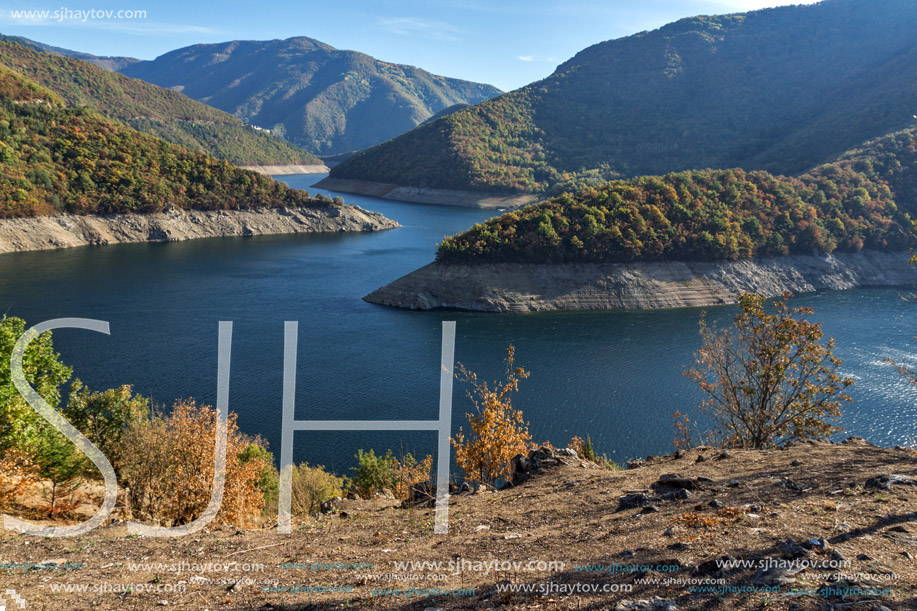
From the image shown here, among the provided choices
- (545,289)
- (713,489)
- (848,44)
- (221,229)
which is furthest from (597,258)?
(848,44)

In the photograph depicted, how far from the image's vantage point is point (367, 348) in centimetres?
5466

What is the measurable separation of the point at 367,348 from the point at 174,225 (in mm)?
76595

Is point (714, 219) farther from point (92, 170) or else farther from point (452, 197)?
point (452, 197)

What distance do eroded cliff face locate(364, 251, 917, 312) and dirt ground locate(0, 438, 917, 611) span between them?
54847 mm

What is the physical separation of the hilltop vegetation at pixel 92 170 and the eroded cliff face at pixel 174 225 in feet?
6.19

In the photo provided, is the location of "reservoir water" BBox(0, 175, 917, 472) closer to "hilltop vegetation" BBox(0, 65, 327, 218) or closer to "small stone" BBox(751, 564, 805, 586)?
"hilltop vegetation" BBox(0, 65, 327, 218)

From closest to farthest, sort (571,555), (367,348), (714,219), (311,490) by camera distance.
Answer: (571,555), (311,490), (367,348), (714,219)

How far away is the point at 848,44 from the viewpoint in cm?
19850

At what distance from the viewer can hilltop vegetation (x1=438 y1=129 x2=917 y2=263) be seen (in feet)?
244

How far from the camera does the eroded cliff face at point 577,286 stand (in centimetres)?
7012

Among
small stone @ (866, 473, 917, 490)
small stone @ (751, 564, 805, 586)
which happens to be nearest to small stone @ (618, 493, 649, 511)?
small stone @ (751, 564, 805, 586)

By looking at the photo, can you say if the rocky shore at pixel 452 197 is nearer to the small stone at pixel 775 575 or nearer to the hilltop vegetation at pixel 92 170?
the hilltop vegetation at pixel 92 170

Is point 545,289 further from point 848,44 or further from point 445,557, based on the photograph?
point 848,44

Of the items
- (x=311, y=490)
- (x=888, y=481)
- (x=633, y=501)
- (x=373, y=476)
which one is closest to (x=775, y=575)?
(x=633, y=501)
